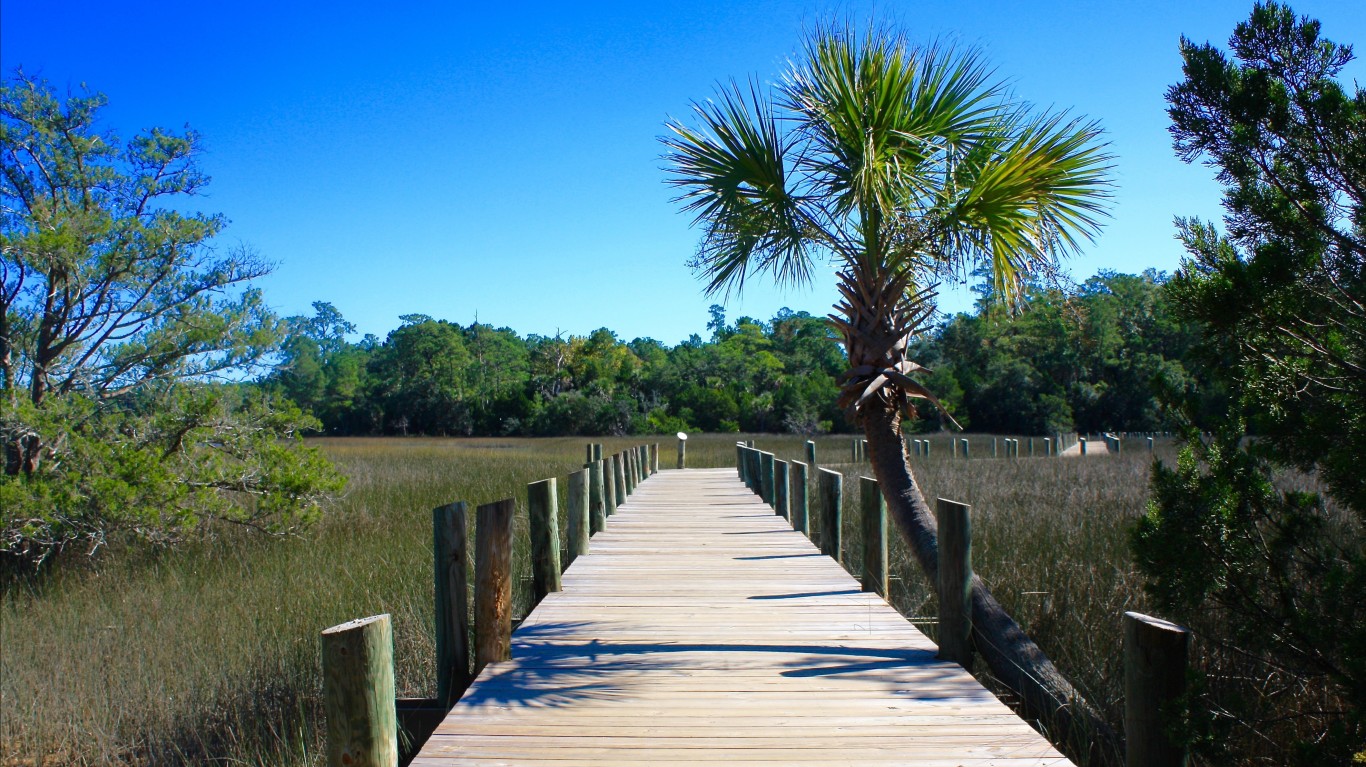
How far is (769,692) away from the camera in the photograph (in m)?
3.67

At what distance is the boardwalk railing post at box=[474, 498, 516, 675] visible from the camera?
4.07 m

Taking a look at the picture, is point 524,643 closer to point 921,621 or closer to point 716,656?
point 716,656

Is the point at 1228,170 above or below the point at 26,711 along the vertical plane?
above

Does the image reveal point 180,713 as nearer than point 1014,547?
Yes

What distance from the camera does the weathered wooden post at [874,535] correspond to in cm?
543

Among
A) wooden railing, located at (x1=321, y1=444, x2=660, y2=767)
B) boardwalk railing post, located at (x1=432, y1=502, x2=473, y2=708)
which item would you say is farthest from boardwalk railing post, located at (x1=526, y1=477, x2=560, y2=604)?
boardwalk railing post, located at (x1=432, y1=502, x2=473, y2=708)

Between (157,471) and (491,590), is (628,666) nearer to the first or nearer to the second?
(491,590)

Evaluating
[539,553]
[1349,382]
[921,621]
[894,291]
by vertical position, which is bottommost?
[921,621]

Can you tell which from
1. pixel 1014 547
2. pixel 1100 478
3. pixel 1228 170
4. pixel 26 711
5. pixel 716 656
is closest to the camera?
pixel 1228 170

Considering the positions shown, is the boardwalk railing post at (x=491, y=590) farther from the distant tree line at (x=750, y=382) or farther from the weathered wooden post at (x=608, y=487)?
the distant tree line at (x=750, y=382)

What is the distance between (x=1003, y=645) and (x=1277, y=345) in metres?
2.07

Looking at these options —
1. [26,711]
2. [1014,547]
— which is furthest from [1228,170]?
[26,711]

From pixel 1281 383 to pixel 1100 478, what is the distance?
1381cm

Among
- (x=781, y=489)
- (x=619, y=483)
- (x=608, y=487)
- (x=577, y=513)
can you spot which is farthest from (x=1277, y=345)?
(x=619, y=483)
